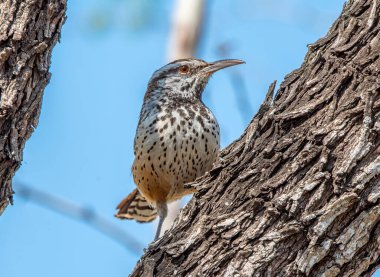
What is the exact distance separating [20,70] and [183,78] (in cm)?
290

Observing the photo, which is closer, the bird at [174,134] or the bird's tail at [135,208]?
the bird at [174,134]

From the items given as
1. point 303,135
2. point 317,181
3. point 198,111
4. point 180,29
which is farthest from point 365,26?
point 180,29

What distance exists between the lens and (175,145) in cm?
509

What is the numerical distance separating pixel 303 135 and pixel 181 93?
2753 mm

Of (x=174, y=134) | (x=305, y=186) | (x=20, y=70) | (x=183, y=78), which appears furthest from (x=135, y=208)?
(x=305, y=186)

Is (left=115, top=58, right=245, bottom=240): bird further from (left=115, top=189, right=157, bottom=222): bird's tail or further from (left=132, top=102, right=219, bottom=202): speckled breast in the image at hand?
(left=115, top=189, right=157, bottom=222): bird's tail

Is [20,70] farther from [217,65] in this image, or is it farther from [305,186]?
[217,65]

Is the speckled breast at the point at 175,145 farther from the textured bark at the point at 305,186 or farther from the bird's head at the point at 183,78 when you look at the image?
the textured bark at the point at 305,186

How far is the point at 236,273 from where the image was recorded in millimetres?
2877

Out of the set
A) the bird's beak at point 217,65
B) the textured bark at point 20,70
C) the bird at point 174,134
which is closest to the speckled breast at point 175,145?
the bird at point 174,134

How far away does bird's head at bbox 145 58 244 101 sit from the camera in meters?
5.68

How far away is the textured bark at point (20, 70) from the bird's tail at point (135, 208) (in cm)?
318

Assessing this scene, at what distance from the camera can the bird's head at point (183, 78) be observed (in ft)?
18.6

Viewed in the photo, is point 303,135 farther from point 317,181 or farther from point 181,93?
point 181,93
